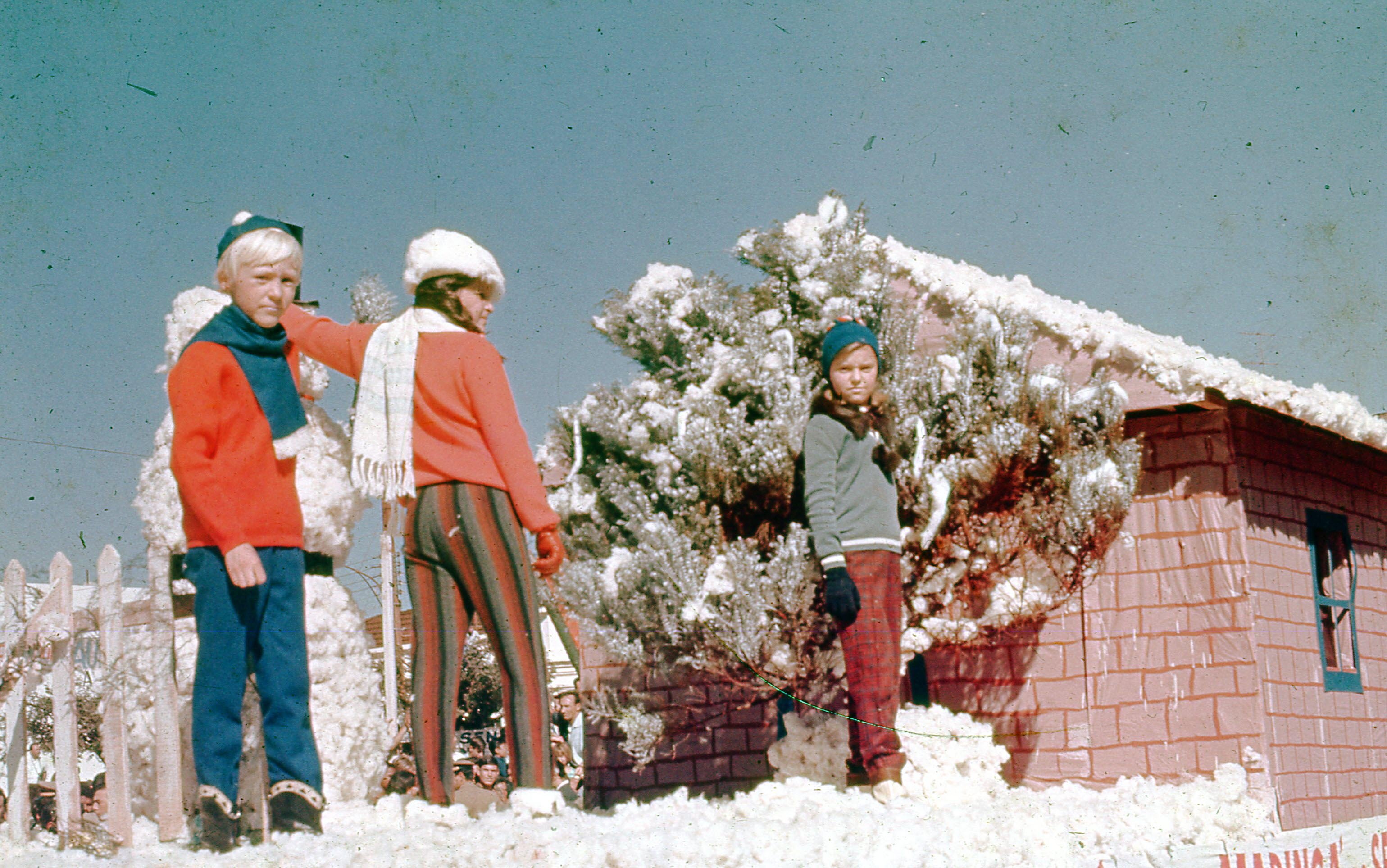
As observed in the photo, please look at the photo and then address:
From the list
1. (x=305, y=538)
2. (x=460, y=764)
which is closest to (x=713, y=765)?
(x=460, y=764)

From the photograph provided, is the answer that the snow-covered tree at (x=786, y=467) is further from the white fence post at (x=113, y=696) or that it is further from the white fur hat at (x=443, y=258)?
the white fence post at (x=113, y=696)

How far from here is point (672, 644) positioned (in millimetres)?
4645

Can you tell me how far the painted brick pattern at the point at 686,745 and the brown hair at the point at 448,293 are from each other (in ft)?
7.41

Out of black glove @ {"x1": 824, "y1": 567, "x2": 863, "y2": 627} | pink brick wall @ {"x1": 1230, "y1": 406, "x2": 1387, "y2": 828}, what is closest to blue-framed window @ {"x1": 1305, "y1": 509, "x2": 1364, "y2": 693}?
pink brick wall @ {"x1": 1230, "y1": 406, "x2": 1387, "y2": 828}

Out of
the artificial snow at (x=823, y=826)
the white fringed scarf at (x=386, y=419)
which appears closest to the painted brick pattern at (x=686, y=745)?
the artificial snow at (x=823, y=826)

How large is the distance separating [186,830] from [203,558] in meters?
0.81

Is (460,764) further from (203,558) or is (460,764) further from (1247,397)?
(1247,397)

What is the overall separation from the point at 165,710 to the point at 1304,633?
511 cm

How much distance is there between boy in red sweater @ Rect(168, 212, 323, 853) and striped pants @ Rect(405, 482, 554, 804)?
38cm

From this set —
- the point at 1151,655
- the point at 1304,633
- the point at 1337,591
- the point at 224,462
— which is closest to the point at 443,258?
the point at 224,462

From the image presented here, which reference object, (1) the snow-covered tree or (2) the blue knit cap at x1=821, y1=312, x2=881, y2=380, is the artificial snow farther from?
(2) the blue knit cap at x1=821, y1=312, x2=881, y2=380

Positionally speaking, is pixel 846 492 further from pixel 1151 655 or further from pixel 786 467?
pixel 1151 655

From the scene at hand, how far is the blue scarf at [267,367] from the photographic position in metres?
3.61

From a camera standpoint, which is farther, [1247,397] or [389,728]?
[1247,397]
